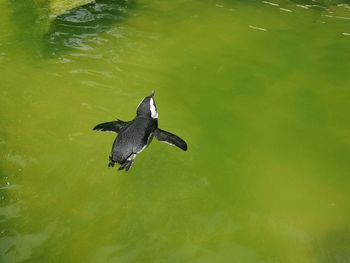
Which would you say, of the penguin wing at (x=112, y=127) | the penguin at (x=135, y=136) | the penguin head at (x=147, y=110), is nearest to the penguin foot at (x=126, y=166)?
the penguin at (x=135, y=136)

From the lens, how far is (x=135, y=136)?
3.27m

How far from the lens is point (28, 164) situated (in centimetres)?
346

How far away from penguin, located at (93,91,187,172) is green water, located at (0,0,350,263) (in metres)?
0.22

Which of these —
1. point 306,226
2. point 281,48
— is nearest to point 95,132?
point 306,226

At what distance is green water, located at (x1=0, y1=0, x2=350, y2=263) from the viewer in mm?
2967

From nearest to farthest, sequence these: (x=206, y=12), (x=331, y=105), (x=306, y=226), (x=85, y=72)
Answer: (x=306, y=226) < (x=331, y=105) < (x=85, y=72) < (x=206, y=12)

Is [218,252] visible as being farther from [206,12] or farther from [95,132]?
[206,12]

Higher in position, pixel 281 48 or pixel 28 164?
pixel 281 48

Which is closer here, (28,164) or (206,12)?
(28,164)

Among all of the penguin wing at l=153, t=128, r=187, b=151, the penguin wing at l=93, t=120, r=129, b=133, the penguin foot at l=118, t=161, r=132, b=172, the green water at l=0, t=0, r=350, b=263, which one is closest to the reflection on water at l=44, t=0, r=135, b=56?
the green water at l=0, t=0, r=350, b=263

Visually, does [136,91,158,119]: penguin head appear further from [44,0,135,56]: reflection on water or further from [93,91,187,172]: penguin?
[44,0,135,56]: reflection on water

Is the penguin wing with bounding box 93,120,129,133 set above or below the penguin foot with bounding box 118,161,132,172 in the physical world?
above

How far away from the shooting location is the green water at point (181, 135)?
117 inches

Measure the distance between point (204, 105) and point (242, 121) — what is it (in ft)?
1.47
